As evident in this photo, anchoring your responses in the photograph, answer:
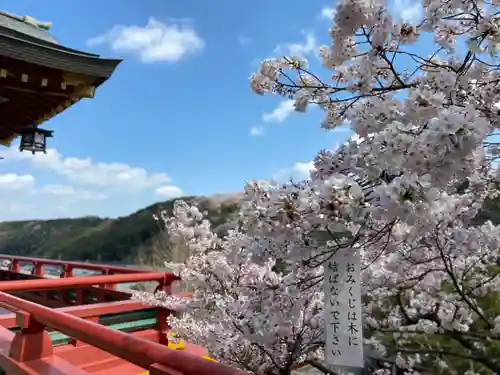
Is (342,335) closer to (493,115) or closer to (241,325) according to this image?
(241,325)

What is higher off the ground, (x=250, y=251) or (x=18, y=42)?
(x=18, y=42)

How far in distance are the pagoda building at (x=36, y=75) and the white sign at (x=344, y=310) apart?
495cm

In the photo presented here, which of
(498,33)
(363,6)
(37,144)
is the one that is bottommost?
(498,33)

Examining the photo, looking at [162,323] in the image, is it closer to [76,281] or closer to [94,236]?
[76,281]

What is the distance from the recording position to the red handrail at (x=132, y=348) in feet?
4.05

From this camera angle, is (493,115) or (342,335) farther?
(493,115)

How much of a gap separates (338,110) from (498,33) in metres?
0.86

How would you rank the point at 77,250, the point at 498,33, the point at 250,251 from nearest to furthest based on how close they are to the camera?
1. the point at 250,251
2. the point at 498,33
3. the point at 77,250

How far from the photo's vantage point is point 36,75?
5363 millimetres

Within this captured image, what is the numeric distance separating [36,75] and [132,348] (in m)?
4.95

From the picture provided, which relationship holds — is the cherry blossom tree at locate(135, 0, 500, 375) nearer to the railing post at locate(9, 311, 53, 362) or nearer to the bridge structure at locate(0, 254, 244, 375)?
the bridge structure at locate(0, 254, 244, 375)

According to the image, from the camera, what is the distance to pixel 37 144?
6.91 m

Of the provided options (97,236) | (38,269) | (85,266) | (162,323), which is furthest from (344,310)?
(97,236)

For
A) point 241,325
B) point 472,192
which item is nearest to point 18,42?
point 241,325
